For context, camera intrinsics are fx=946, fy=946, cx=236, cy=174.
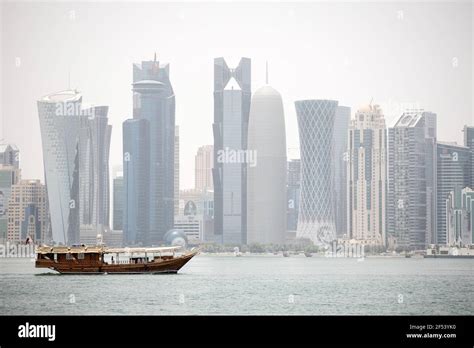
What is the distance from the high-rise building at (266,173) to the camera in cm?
15900

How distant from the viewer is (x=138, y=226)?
531 ft

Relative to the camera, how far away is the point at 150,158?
541 feet

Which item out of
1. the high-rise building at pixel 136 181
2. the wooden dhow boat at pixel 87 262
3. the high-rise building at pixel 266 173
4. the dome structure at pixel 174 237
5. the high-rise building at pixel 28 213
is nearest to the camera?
the wooden dhow boat at pixel 87 262

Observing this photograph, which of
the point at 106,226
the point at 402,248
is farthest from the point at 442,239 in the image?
the point at 106,226

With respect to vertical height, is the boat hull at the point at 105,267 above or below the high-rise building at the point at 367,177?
below

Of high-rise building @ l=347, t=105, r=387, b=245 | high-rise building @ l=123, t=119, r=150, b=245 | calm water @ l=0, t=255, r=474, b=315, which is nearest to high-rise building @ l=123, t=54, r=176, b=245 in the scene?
high-rise building @ l=123, t=119, r=150, b=245

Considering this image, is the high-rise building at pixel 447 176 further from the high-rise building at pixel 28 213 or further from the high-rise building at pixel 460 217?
the high-rise building at pixel 28 213

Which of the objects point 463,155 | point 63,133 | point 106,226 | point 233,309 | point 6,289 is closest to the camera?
point 233,309

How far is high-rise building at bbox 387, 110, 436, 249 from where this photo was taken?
144 m

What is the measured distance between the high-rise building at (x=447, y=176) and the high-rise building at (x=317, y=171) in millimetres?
25959

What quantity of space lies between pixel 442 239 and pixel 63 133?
64.1m

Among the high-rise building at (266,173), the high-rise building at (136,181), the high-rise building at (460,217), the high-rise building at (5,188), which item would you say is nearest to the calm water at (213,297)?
the high-rise building at (5,188)

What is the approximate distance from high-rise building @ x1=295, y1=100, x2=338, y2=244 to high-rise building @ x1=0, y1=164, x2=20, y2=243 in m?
52.2
